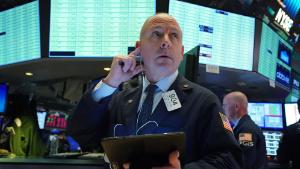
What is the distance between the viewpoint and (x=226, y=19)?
4.29 metres

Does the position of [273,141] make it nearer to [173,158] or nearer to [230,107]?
[230,107]

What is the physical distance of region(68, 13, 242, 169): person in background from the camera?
4.83ft

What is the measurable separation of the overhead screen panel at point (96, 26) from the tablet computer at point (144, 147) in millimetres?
2554

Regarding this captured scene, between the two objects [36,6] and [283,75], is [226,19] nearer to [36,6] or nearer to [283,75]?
[283,75]

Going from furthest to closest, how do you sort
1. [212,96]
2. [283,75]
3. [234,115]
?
[283,75]
[234,115]
[212,96]

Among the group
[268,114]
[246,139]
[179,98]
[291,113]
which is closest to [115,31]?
[246,139]

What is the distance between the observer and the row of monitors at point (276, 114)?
215 inches

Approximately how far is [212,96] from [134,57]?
0.35 meters

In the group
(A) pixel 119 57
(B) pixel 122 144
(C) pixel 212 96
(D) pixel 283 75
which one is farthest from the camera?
(D) pixel 283 75

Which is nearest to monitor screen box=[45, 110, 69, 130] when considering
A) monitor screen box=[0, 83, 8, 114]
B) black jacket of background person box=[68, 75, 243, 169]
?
monitor screen box=[0, 83, 8, 114]

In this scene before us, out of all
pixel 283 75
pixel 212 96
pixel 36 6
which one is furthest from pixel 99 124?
pixel 283 75

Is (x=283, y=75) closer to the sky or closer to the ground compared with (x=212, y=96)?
closer to the sky

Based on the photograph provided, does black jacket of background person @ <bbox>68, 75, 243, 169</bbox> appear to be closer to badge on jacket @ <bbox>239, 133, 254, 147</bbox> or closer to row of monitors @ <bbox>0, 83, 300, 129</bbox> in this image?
badge on jacket @ <bbox>239, 133, 254, 147</bbox>

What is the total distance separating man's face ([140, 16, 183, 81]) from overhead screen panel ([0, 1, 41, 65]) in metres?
2.47
